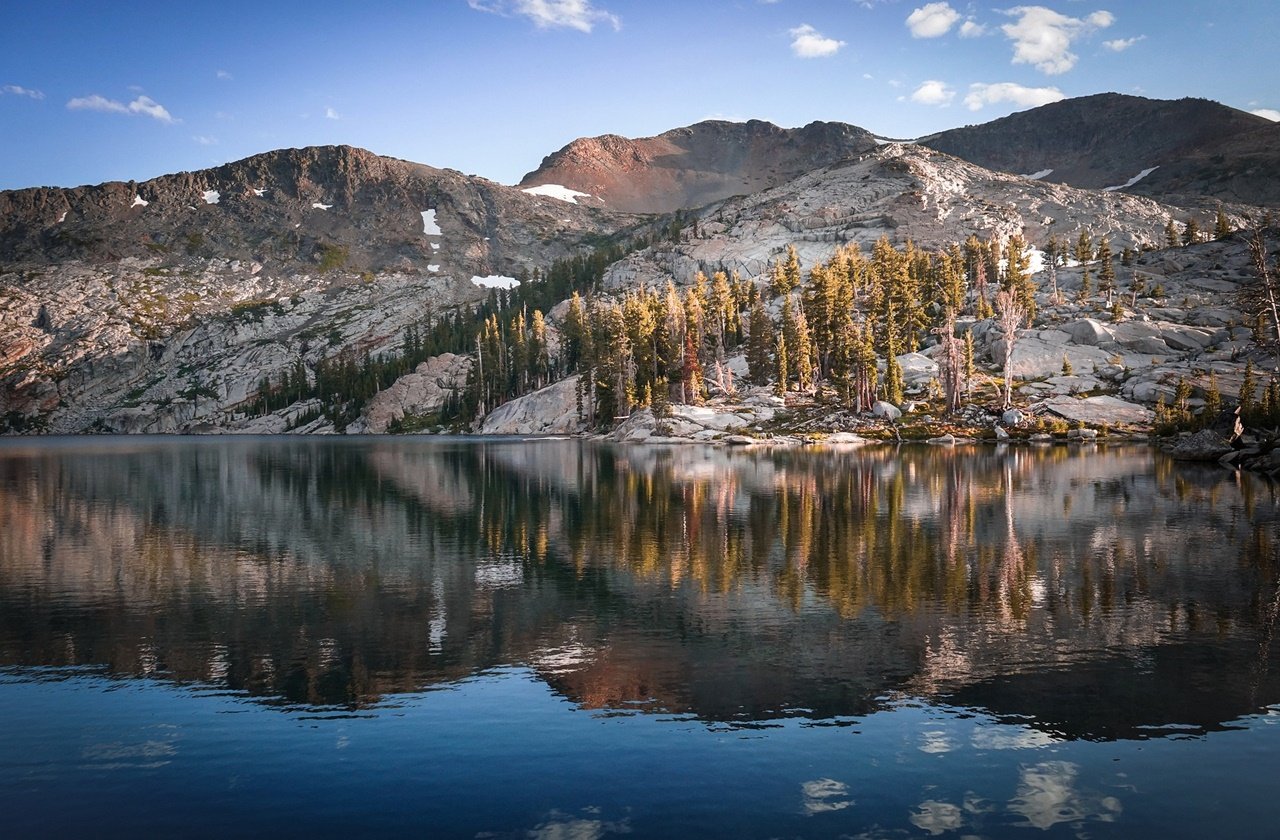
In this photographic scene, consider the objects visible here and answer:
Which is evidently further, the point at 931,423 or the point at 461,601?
the point at 931,423

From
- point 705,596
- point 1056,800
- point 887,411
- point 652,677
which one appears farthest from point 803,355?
point 1056,800

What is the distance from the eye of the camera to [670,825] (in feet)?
43.6

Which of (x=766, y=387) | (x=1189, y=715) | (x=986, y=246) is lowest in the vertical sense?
(x=1189, y=715)

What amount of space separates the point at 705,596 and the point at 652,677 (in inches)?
335

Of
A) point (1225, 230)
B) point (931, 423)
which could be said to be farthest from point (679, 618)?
point (1225, 230)

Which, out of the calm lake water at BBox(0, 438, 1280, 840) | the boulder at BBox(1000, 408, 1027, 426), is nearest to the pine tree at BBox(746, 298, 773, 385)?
the boulder at BBox(1000, 408, 1027, 426)

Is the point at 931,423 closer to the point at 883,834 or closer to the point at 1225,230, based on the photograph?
the point at 883,834

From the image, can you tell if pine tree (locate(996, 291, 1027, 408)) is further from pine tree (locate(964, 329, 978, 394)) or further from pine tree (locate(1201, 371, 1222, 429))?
pine tree (locate(1201, 371, 1222, 429))

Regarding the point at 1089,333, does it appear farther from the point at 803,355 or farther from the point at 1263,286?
the point at 1263,286

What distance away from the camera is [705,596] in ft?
95.1

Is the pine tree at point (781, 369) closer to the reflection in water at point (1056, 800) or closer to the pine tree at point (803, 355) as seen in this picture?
the pine tree at point (803, 355)

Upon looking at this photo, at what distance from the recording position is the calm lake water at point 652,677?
14.1 meters

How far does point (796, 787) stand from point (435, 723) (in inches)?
316

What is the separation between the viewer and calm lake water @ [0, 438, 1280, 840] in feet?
46.4
